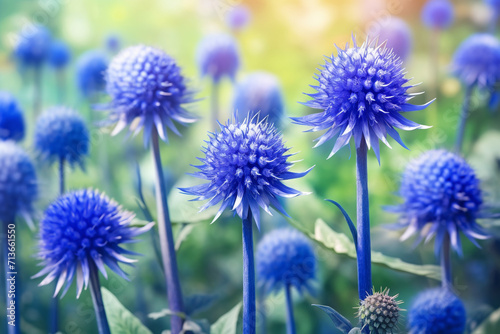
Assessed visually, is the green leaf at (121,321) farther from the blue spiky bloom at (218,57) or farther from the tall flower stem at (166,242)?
the blue spiky bloom at (218,57)

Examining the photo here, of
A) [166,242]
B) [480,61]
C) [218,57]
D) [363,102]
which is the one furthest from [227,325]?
[480,61]

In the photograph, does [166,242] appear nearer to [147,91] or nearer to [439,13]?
[147,91]

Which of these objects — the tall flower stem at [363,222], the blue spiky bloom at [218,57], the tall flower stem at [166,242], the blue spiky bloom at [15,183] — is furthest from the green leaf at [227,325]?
the blue spiky bloom at [218,57]

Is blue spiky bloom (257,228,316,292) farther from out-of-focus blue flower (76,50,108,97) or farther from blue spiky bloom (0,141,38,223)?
out-of-focus blue flower (76,50,108,97)

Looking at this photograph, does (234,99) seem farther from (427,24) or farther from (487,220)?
(487,220)

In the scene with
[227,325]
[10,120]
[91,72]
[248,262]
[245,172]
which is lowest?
[227,325]
